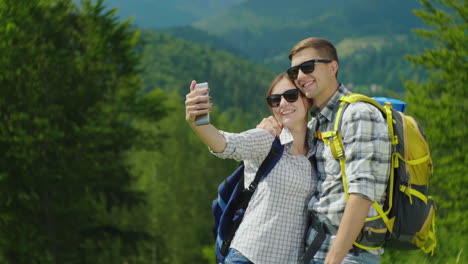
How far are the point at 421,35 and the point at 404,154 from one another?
1847cm

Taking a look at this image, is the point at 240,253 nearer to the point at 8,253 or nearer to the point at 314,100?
the point at 314,100

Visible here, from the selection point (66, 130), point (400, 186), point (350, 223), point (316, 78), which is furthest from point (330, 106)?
point (66, 130)

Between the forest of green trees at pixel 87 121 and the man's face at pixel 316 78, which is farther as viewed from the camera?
the forest of green trees at pixel 87 121

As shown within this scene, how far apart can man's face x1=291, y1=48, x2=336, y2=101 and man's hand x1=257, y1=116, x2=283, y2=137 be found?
0.85 feet

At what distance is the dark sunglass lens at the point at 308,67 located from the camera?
296 cm

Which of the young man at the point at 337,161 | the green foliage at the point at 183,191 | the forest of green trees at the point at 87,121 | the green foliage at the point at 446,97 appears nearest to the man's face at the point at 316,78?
the young man at the point at 337,161

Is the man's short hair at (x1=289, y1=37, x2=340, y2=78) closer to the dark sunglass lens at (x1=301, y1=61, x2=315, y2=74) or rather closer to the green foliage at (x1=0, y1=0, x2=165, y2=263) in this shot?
the dark sunglass lens at (x1=301, y1=61, x2=315, y2=74)

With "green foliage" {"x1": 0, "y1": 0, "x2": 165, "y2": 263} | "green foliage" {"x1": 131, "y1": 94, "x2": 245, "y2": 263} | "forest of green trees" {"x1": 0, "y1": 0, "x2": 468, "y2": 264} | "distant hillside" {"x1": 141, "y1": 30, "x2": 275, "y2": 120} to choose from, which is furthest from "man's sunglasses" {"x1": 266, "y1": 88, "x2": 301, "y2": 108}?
"distant hillside" {"x1": 141, "y1": 30, "x2": 275, "y2": 120}

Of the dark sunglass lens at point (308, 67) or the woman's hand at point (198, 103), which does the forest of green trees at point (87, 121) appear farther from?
the woman's hand at point (198, 103)

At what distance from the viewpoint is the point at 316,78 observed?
298cm

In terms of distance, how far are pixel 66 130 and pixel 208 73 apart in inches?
5426

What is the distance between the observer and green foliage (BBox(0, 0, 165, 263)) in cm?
1792

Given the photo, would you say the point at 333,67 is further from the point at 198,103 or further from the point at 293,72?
the point at 198,103

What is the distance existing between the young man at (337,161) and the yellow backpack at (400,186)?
→ 47 mm
